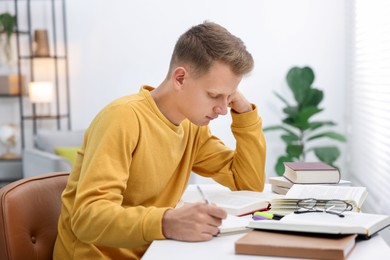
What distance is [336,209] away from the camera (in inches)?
63.8

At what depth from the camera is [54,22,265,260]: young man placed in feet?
4.59

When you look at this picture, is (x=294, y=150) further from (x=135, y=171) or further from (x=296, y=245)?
(x=296, y=245)

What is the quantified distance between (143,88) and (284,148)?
3.65m

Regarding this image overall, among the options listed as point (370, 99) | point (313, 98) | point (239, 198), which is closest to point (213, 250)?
point (239, 198)

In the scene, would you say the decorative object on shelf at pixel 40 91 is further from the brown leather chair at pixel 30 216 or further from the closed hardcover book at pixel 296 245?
the closed hardcover book at pixel 296 245

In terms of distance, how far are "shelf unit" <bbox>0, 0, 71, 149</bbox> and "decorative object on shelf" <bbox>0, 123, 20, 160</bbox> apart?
146 millimetres

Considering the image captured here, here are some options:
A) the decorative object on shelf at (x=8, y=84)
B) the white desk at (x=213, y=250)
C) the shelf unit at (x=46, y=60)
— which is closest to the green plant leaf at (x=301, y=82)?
the shelf unit at (x=46, y=60)

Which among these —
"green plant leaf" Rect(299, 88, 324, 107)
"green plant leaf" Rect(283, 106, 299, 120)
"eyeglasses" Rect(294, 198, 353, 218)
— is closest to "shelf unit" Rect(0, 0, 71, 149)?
"green plant leaf" Rect(283, 106, 299, 120)

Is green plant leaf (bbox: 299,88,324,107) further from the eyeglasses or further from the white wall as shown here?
the eyeglasses

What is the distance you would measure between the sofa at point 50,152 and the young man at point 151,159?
258 cm

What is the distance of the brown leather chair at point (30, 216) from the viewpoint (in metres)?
1.57

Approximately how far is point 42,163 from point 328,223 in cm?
345

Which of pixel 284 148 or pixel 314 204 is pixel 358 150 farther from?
pixel 314 204

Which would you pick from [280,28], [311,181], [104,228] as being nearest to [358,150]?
[280,28]
